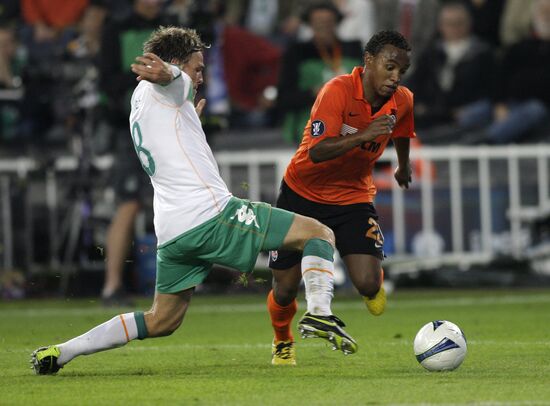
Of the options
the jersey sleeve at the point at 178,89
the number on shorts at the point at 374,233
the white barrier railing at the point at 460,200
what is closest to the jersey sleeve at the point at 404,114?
the number on shorts at the point at 374,233

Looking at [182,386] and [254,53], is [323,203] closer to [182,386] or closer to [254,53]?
[182,386]

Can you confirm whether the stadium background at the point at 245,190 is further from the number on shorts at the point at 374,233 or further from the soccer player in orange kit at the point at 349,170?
the number on shorts at the point at 374,233

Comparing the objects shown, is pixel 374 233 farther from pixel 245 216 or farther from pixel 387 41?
pixel 245 216

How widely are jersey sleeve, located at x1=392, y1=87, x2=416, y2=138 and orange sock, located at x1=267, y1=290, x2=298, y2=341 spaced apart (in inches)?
50.0

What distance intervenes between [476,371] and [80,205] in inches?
346

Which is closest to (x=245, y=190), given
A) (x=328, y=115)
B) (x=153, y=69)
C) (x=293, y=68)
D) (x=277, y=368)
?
(x=293, y=68)

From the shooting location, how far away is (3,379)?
7492 mm

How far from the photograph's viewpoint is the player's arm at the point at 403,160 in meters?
8.90

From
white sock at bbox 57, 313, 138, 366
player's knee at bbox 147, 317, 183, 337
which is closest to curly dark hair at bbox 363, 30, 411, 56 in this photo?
player's knee at bbox 147, 317, 183, 337

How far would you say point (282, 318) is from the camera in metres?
8.49

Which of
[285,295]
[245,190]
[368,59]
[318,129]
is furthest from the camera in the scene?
[245,190]

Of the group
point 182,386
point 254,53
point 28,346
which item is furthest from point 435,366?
point 254,53

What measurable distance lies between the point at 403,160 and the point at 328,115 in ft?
3.33

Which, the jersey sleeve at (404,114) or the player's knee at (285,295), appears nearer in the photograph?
the player's knee at (285,295)
